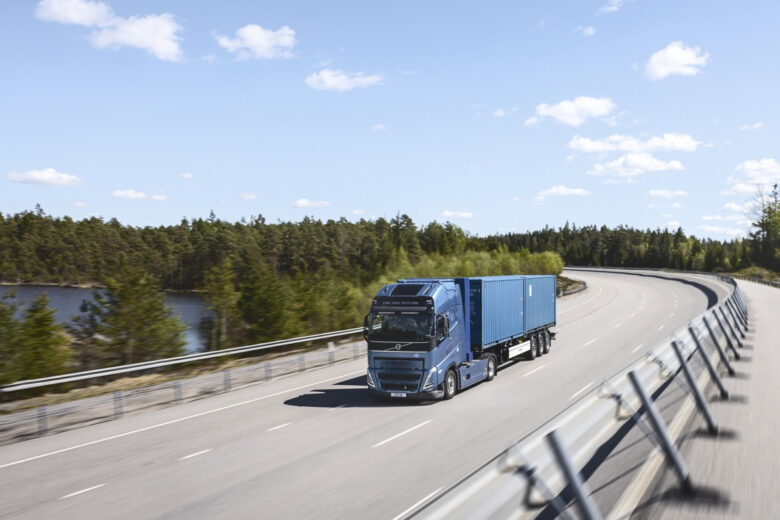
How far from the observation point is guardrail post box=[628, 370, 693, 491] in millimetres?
5242

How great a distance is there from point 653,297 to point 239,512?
2108 inches

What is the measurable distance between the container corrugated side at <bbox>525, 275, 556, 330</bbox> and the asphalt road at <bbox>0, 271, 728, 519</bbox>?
8.78 feet

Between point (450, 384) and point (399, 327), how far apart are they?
217 centimetres

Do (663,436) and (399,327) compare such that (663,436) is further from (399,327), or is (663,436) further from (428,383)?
A: (399,327)

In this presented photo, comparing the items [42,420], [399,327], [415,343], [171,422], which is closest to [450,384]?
[415,343]

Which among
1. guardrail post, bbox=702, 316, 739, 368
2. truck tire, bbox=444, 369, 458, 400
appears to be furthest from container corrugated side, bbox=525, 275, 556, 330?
guardrail post, bbox=702, 316, 739, 368

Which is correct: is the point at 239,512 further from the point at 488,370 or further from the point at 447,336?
the point at 488,370

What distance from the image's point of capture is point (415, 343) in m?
15.8

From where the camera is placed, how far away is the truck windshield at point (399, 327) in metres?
15.9

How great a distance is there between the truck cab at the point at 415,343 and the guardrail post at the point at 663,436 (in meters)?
10.3

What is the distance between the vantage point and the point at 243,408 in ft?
54.7

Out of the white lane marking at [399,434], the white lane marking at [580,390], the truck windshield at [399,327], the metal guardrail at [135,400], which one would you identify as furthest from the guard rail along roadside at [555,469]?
the metal guardrail at [135,400]

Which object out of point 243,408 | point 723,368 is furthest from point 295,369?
point 723,368

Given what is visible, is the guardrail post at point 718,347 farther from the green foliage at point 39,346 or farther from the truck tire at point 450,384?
the green foliage at point 39,346
